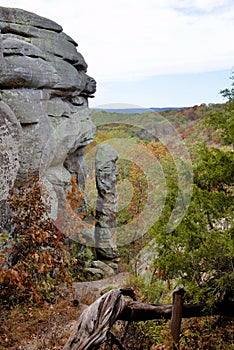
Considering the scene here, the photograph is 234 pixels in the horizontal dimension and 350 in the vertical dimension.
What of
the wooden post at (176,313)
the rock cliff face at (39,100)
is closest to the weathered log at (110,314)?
the wooden post at (176,313)

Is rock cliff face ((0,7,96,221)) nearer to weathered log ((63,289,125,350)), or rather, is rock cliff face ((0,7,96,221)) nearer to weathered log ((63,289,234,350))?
weathered log ((63,289,234,350))

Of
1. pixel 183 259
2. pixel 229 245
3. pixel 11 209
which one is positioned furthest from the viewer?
pixel 11 209

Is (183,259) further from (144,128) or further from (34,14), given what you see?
(144,128)

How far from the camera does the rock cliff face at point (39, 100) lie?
7.82 metres

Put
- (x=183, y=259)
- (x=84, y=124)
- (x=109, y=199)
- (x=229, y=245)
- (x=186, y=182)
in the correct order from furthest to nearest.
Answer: (x=109, y=199)
(x=84, y=124)
(x=186, y=182)
(x=183, y=259)
(x=229, y=245)

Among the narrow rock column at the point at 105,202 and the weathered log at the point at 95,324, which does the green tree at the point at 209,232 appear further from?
the narrow rock column at the point at 105,202

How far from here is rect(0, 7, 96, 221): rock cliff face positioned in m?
7.82

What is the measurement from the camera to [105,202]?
12664 mm

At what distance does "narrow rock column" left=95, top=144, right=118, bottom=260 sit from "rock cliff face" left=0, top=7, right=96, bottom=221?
1.04 metres

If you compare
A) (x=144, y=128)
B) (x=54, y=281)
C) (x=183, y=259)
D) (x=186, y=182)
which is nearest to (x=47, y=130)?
(x=54, y=281)

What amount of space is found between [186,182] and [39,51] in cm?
592

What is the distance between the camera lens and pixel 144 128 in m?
20.8

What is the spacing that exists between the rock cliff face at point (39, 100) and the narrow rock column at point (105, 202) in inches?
40.8

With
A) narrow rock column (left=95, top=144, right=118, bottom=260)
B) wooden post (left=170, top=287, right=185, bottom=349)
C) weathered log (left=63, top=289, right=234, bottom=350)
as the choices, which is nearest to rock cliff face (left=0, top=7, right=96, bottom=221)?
narrow rock column (left=95, top=144, right=118, bottom=260)
